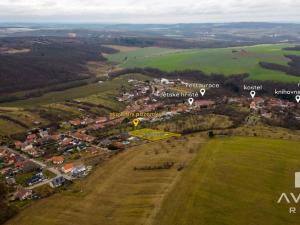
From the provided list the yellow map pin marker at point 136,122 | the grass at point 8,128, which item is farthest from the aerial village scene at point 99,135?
the grass at point 8,128

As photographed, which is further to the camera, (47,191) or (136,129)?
(136,129)

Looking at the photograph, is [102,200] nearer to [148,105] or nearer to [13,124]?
[13,124]

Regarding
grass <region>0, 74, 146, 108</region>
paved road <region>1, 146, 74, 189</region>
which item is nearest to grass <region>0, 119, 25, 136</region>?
paved road <region>1, 146, 74, 189</region>

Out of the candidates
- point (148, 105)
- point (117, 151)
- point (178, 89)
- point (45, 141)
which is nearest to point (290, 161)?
point (117, 151)

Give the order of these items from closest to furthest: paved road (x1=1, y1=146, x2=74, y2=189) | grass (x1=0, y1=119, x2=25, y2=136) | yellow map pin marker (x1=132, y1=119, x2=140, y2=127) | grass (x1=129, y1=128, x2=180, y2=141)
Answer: paved road (x1=1, y1=146, x2=74, y2=189) → grass (x1=129, y1=128, x2=180, y2=141) → grass (x1=0, y1=119, x2=25, y2=136) → yellow map pin marker (x1=132, y1=119, x2=140, y2=127)

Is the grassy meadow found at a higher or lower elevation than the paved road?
higher

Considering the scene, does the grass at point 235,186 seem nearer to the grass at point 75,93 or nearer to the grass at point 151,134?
the grass at point 151,134

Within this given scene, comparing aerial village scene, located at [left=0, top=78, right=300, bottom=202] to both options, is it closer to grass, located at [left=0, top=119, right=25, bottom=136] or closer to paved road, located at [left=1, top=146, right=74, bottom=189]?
paved road, located at [left=1, top=146, right=74, bottom=189]
